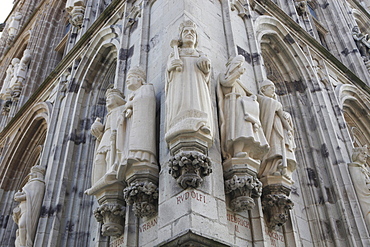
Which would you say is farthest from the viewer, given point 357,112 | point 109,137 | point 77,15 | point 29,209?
point 77,15

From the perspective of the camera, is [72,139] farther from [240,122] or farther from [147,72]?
[240,122]

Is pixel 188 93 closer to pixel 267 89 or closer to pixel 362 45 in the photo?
pixel 267 89

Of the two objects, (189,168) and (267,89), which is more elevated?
(267,89)

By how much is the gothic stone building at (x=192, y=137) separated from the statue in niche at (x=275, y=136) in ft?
0.07

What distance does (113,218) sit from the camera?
5688 millimetres

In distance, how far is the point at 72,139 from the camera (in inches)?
362

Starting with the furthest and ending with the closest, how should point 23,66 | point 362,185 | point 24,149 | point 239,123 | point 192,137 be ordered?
point 23,66 < point 24,149 < point 362,185 < point 239,123 < point 192,137

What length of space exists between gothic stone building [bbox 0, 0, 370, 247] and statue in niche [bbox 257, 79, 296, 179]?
2cm

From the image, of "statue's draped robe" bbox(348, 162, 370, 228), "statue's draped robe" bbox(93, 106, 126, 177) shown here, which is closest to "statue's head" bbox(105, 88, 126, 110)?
"statue's draped robe" bbox(93, 106, 126, 177)

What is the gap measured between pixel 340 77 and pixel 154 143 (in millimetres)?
7810

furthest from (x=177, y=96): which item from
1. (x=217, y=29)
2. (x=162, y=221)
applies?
(x=217, y=29)

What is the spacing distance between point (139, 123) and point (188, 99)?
82 centimetres

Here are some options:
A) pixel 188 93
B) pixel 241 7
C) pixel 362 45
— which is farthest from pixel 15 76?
pixel 362 45

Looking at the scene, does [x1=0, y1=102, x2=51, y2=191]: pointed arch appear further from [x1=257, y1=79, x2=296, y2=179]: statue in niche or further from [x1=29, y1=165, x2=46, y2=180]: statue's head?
[x1=257, y1=79, x2=296, y2=179]: statue in niche
